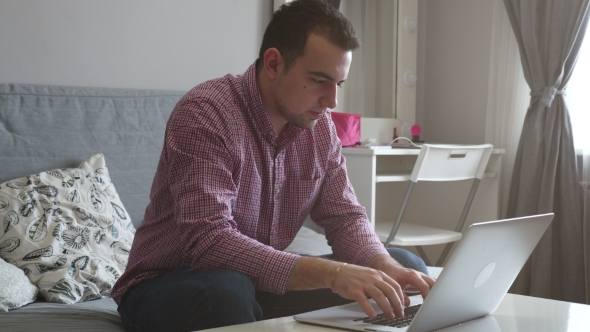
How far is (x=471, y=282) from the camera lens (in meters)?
0.98

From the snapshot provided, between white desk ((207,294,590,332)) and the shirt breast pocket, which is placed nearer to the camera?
white desk ((207,294,590,332))

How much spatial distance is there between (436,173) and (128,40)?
123cm

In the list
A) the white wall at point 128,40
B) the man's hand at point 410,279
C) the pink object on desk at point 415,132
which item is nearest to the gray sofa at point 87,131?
the white wall at point 128,40

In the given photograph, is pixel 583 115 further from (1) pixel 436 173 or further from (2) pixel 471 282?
(2) pixel 471 282

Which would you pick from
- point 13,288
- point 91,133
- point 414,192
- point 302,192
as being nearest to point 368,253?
point 302,192

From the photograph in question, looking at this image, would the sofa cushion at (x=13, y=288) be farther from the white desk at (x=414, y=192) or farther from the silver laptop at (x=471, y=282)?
the white desk at (x=414, y=192)

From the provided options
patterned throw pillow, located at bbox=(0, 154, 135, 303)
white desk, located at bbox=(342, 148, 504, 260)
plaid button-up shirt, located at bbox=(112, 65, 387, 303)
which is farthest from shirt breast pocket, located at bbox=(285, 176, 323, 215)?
white desk, located at bbox=(342, 148, 504, 260)

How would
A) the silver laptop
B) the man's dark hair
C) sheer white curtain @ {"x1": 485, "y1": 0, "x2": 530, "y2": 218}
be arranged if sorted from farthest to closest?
sheer white curtain @ {"x1": 485, "y1": 0, "x2": 530, "y2": 218} → the man's dark hair → the silver laptop

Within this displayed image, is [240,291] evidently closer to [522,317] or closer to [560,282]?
[522,317]

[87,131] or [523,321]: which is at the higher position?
[87,131]

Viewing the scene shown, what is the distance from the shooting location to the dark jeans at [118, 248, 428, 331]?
1074mm

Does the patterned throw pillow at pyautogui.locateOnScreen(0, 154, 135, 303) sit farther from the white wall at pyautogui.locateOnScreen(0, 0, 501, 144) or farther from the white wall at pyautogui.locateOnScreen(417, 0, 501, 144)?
the white wall at pyautogui.locateOnScreen(417, 0, 501, 144)

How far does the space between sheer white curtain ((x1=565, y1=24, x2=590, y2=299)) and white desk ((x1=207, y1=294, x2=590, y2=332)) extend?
5.37 feet

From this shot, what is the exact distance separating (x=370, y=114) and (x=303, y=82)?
72.4 inches
